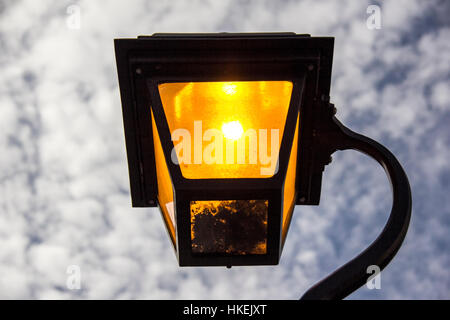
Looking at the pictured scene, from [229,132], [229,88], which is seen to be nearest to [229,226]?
[229,132]

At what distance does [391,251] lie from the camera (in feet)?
5.75

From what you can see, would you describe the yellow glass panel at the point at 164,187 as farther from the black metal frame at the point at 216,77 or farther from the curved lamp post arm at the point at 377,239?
the curved lamp post arm at the point at 377,239

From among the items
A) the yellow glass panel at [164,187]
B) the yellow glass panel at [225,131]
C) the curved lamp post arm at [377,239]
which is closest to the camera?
the curved lamp post arm at [377,239]

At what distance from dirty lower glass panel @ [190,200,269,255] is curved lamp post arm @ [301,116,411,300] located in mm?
526

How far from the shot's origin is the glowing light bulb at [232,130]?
236cm

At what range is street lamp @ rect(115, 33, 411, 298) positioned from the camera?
2.35 m

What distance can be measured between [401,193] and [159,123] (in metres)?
1.09

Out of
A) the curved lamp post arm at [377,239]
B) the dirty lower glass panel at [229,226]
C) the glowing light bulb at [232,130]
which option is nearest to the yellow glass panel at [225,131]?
the glowing light bulb at [232,130]

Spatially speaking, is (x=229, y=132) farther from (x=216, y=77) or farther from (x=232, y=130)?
(x=216, y=77)

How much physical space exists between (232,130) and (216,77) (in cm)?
28
